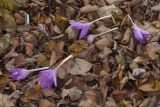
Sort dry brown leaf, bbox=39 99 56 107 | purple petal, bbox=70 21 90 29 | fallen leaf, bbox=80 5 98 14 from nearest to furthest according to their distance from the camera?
1. dry brown leaf, bbox=39 99 56 107
2. purple petal, bbox=70 21 90 29
3. fallen leaf, bbox=80 5 98 14

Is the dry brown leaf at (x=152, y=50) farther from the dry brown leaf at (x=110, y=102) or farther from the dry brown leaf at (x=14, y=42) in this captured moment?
the dry brown leaf at (x=14, y=42)

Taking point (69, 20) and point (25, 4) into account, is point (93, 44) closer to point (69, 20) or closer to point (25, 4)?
point (69, 20)

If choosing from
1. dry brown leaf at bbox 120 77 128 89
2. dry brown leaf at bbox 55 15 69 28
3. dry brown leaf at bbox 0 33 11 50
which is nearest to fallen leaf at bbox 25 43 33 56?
dry brown leaf at bbox 0 33 11 50

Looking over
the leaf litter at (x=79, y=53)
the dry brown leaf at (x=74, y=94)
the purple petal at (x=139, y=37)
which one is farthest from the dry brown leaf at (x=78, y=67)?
the purple petal at (x=139, y=37)

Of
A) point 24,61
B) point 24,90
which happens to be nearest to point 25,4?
point 24,61

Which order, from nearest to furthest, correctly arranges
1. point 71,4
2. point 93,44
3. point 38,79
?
1. point 38,79
2. point 93,44
3. point 71,4

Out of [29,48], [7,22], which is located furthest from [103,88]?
[7,22]

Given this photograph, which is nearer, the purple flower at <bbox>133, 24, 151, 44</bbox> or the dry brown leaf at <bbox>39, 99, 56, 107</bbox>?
the dry brown leaf at <bbox>39, 99, 56, 107</bbox>

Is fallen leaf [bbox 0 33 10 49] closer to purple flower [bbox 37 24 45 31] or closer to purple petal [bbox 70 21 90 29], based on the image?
purple flower [bbox 37 24 45 31]
